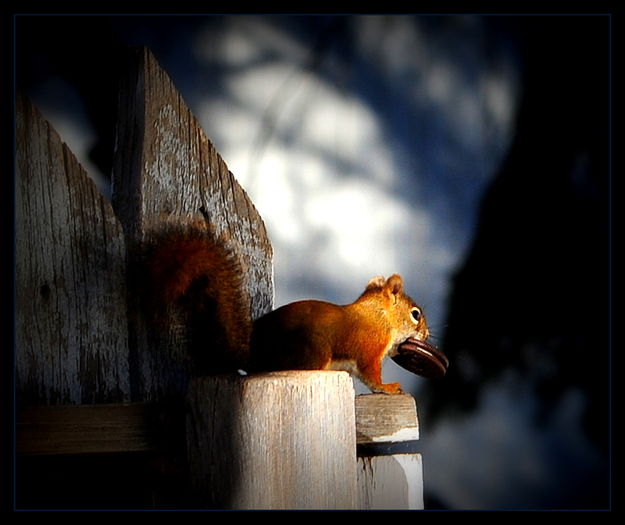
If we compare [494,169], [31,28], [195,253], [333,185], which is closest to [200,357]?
[195,253]

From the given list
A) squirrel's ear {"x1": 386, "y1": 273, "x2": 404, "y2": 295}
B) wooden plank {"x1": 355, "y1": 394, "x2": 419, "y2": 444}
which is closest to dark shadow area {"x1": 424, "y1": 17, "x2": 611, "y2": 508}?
squirrel's ear {"x1": 386, "y1": 273, "x2": 404, "y2": 295}

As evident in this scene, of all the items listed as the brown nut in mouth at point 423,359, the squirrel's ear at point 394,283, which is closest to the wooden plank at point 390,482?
the brown nut in mouth at point 423,359

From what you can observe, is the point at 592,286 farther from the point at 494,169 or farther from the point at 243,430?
the point at 243,430

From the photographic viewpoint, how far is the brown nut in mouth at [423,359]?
1.13 metres

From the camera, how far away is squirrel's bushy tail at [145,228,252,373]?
0.98 meters

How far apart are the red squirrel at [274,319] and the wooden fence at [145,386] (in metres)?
0.04

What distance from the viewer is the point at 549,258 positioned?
4.75ft

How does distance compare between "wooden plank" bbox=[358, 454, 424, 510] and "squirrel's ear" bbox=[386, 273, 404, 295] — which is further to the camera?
"squirrel's ear" bbox=[386, 273, 404, 295]

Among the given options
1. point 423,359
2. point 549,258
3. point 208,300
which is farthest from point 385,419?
point 549,258

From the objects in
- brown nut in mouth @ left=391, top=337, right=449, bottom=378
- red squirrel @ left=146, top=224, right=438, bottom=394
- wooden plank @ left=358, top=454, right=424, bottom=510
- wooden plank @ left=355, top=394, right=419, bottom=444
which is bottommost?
wooden plank @ left=358, top=454, right=424, bottom=510

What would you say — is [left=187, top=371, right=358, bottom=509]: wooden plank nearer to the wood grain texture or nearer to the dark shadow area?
the wood grain texture

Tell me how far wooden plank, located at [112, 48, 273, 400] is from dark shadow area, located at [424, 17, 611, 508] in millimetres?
472

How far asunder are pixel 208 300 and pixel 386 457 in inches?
12.5

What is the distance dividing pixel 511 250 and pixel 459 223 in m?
0.16
